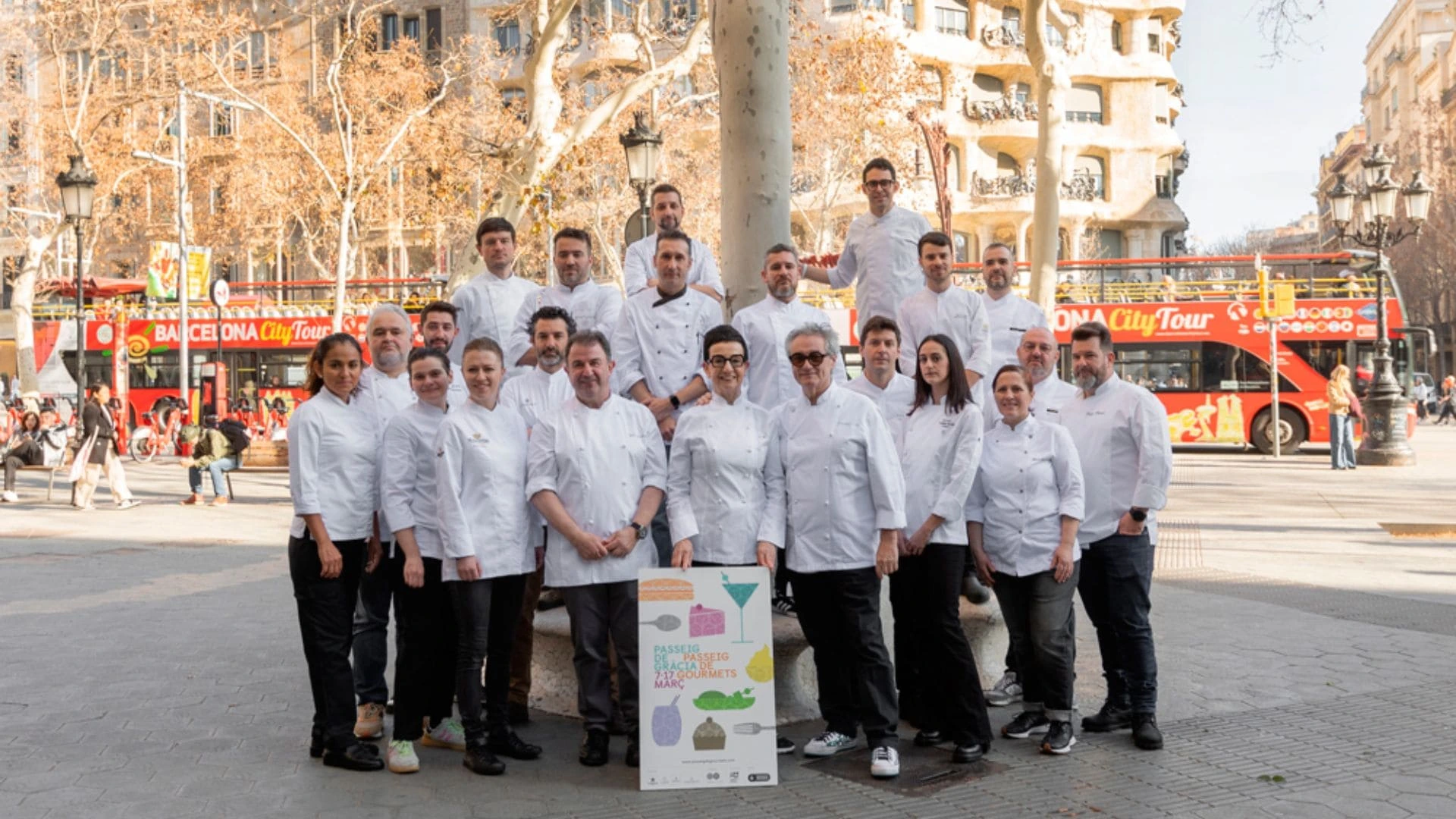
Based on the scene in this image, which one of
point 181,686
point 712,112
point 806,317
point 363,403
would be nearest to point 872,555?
point 806,317


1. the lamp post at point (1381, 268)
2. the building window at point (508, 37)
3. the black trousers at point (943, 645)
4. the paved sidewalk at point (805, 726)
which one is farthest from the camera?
the building window at point (508, 37)

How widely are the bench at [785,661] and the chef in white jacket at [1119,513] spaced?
803 millimetres

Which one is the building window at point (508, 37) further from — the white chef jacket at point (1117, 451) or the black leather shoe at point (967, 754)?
the black leather shoe at point (967, 754)

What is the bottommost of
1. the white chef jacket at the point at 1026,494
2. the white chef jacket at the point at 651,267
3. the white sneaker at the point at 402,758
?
the white sneaker at the point at 402,758

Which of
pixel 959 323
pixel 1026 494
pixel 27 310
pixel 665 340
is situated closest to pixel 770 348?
pixel 665 340

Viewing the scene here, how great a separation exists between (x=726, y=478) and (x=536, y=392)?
1.19 meters

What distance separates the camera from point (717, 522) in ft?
19.2

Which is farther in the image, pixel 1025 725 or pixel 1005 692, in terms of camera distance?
pixel 1005 692

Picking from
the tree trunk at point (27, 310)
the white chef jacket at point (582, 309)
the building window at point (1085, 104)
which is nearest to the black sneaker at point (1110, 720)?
the white chef jacket at point (582, 309)

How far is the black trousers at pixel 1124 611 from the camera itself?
623cm

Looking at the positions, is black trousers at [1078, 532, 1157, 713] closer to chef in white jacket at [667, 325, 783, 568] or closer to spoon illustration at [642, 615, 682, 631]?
chef in white jacket at [667, 325, 783, 568]

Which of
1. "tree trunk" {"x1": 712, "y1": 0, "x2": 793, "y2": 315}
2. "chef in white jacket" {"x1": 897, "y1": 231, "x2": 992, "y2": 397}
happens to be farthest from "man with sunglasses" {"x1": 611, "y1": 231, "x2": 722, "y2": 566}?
"chef in white jacket" {"x1": 897, "y1": 231, "x2": 992, "y2": 397}

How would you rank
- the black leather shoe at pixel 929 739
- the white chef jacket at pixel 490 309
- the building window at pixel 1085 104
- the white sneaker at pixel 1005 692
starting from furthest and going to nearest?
1. the building window at pixel 1085 104
2. the white chef jacket at pixel 490 309
3. the white sneaker at pixel 1005 692
4. the black leather shoe at pixel 929 739

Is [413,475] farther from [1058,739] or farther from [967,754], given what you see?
[1058,739]
